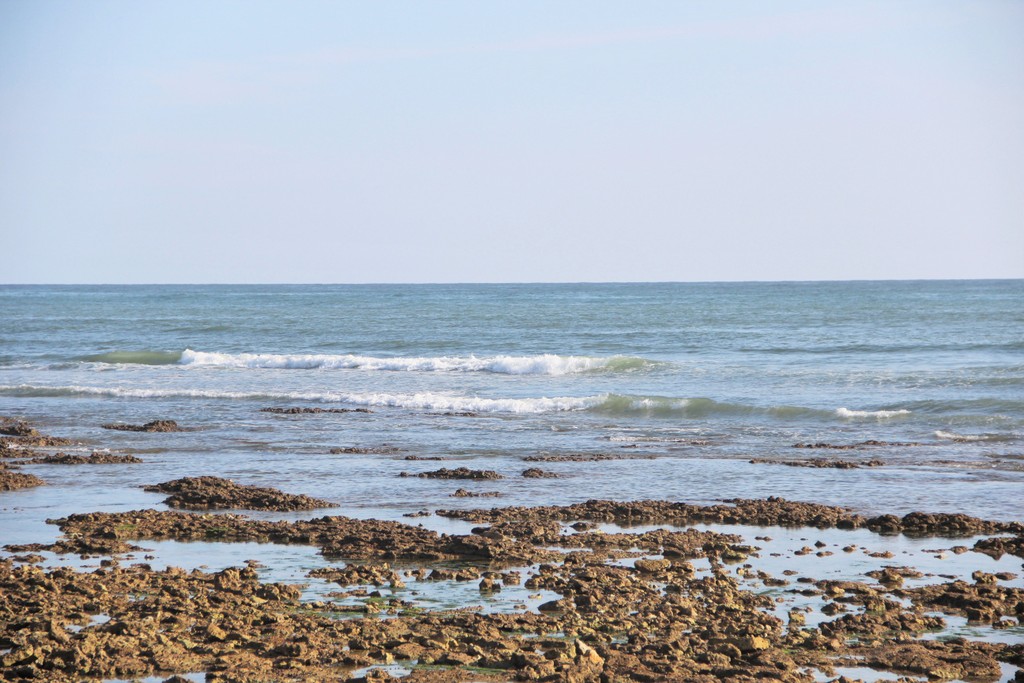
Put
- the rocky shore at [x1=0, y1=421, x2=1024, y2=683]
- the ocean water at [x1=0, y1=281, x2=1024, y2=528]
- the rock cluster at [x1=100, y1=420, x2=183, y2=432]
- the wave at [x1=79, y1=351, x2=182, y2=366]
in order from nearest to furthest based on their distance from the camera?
the rocky shore at [x1=0, y1=421, x2=1024, y2=683]
the ocean water at [x1=0, y1=281, x2=1024, y2=528]
the rock cluster at [x1=100, y1=420, x2=183, y2=432]
the wave at [x1=79, y1=351, x2=182, y2=366]

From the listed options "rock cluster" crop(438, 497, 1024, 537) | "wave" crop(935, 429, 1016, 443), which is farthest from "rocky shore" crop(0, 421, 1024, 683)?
"wave" crop(935, 429, 1016, 443)

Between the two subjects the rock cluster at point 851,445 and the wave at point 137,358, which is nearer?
the rock cluster at point 851,445

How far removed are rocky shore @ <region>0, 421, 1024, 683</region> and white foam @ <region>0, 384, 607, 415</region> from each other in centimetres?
1259

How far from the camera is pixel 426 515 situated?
1350cm

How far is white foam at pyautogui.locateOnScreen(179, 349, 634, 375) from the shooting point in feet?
118

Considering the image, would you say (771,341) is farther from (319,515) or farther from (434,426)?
(319,515)

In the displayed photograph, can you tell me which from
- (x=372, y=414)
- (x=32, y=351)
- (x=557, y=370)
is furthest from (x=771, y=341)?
(x=32, y=351)

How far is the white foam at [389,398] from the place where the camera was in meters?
26.0

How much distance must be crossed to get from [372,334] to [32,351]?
1552cm

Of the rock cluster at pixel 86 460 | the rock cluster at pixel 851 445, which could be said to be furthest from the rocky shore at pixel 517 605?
the rock cluster at pixel 851 445

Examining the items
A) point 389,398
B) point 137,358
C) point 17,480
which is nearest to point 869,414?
point 389,398

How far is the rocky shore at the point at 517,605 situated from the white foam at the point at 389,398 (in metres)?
12.6

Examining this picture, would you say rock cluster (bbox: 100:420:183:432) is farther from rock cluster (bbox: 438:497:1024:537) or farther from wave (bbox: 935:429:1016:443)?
wave (bbox: 935:429:1016:443)

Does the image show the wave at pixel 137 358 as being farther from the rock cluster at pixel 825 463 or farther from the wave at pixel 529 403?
the rock cluster at pixel 825 463
